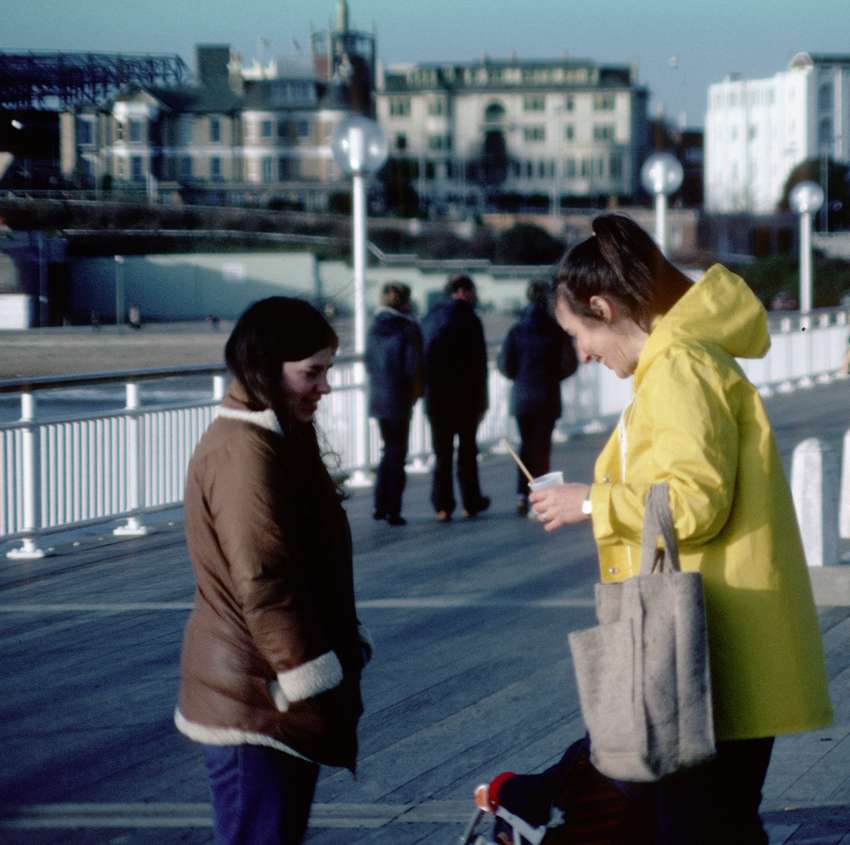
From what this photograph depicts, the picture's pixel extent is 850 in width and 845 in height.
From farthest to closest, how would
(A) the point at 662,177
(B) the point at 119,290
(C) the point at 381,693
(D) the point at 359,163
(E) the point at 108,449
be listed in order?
(A) the point at 662,177
(D) the point at 359,163
(B) the point at 119,290
(E) the point at 108,449
(C) the point at 381,693

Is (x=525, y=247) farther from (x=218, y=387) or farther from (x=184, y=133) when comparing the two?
(x=218, y=387)

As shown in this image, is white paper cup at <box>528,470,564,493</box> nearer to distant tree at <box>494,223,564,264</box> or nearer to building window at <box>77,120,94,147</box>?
building window at <box>77,120,94,147</box>

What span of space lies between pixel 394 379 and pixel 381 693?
541cm

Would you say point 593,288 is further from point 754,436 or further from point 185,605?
point 185,605

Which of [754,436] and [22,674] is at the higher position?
[754,436]

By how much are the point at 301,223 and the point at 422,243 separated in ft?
123

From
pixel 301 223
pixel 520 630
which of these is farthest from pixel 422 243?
pixel 520 630

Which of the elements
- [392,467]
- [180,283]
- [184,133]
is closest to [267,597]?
[392,467]

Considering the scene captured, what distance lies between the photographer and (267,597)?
312 cm

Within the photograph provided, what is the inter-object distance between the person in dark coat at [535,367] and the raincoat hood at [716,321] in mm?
8939

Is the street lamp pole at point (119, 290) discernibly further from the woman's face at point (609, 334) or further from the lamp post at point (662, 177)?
the woman's face at point (609, 334)

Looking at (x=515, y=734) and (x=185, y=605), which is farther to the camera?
(x=185, y=605)

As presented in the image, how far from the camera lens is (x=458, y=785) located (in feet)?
17.8

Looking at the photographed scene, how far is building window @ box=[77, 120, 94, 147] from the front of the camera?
46.1 ft
